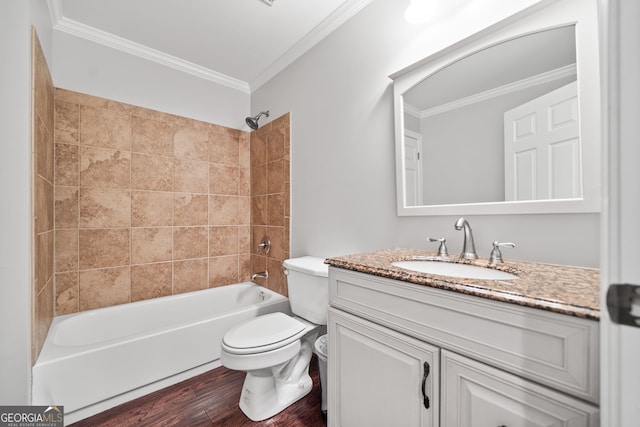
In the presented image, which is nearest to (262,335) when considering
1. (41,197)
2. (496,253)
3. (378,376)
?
(378,376)

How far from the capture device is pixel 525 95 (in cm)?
101

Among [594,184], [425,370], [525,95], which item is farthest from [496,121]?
[425,370]

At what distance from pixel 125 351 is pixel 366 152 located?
183cm

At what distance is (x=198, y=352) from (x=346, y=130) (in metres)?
1.78

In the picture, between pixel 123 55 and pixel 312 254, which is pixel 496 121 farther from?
pixel 123 55

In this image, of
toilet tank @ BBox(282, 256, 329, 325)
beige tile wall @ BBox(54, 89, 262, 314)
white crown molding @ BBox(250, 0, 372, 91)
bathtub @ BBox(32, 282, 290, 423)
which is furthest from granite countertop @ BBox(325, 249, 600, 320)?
beige tile wall @ BBox(54, 89, 262, 314)

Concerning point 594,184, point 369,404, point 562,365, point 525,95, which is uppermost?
point 525,95

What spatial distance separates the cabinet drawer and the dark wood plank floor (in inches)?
34.5

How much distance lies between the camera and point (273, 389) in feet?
4.69

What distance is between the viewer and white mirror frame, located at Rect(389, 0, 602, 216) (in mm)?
854

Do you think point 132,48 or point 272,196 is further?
point 272,196

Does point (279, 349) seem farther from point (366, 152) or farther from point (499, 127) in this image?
point (499, 127)

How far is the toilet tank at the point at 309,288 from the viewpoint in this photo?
5.11 feet

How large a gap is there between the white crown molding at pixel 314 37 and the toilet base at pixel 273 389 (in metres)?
2.18
